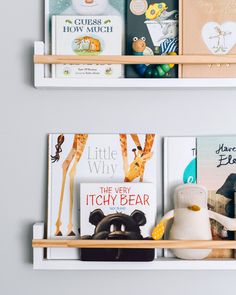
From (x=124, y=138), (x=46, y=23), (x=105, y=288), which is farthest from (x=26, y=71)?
(x=105, y=288)

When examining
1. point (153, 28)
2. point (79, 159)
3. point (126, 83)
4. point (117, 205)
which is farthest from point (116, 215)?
point (153, 28)

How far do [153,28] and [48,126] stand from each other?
0.28 meters

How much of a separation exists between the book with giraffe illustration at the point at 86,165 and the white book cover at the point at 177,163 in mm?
28

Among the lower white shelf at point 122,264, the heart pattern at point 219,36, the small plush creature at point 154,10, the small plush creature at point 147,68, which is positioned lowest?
the lower white shelf at point 122,264

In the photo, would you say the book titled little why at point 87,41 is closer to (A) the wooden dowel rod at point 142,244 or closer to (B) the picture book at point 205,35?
(B) the picture book at point 205,35

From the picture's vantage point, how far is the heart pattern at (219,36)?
110cm

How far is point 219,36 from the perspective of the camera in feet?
3.61

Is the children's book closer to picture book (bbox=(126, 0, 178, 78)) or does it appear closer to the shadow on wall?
picture book (bbox=(126, 0, 178, 78))

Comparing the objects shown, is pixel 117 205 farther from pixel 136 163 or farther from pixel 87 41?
pixel 87 41

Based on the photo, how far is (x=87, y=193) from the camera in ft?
3.56

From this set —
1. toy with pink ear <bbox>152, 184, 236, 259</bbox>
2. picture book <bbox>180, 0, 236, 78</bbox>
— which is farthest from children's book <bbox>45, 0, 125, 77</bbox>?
toy with pink ear <bbox>152, 184, 236, 259</bbox>

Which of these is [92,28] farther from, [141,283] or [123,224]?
[141,283]

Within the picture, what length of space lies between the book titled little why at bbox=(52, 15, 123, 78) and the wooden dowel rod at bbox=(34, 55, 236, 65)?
1.7 inches

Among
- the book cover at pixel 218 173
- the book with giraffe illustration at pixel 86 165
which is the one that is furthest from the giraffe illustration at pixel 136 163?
the book cover at pixel 218 173
